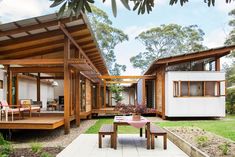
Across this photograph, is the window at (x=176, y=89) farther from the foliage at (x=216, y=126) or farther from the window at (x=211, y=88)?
the foliage at (x=216, y=126)

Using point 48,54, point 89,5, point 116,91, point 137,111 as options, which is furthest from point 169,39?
point 89,5

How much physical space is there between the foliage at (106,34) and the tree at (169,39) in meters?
3.69

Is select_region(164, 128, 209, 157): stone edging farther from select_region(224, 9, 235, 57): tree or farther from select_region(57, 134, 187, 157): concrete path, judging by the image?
select_region(224, 9, 235, 57): tree

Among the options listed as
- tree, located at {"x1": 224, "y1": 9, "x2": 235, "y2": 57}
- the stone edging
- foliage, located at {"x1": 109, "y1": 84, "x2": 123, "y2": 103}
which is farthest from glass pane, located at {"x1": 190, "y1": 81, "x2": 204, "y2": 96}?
tree, located at {"x1": 224, "y1": 9, "x2": 235, "y2": 57}

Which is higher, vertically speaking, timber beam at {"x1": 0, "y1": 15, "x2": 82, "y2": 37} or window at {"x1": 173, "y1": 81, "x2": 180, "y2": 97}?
timber beam at {"x1": 0, "y1": 15, "x2": 82, "y2": 37}

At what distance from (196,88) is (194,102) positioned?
0.87 m

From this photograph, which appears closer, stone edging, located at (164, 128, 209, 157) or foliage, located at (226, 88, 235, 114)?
stone edging, located at (164, 128, 209, 157)

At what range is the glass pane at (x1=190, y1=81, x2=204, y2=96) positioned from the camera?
56.5ft

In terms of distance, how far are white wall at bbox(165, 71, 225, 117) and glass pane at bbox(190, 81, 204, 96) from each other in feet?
1.15

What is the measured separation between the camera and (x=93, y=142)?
887 cm

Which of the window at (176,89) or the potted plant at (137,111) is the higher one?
A: the window at (176,89)

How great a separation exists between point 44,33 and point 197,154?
763cm

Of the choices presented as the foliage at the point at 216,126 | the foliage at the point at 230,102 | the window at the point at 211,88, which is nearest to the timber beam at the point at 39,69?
the foliage at the point at 216,126

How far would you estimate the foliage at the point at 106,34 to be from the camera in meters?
35.4
